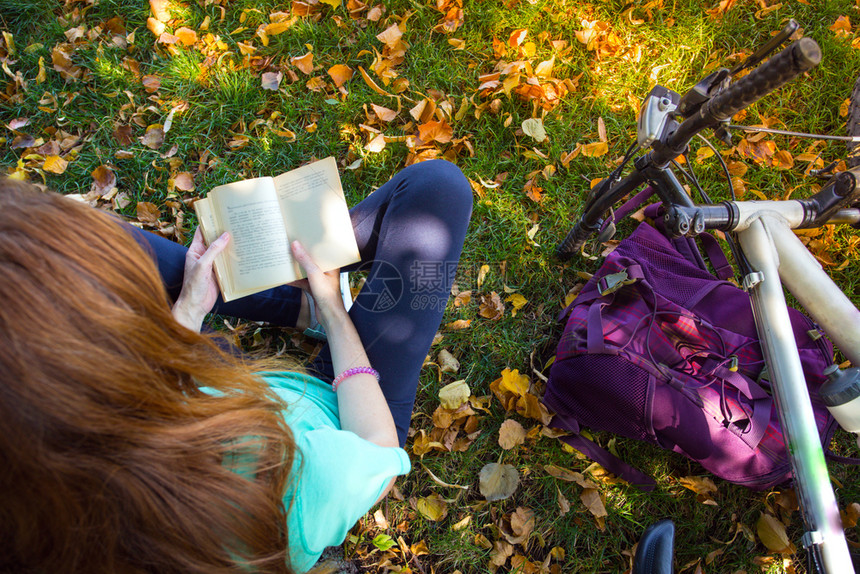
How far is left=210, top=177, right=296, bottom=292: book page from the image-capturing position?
1432 millimetres

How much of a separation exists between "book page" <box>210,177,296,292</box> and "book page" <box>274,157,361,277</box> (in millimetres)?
53

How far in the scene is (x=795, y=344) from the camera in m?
1.25

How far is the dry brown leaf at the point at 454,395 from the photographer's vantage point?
197 cm

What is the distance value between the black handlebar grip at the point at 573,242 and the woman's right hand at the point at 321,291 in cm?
104

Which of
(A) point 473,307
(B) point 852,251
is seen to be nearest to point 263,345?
(A) point 473,307

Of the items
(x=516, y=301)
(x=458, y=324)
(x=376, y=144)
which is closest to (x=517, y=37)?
(x=376, y=144)

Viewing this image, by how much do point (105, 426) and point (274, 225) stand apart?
84 cm

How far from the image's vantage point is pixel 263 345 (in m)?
2.06

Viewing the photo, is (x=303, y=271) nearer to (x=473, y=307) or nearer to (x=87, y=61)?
(x=473, y=307)

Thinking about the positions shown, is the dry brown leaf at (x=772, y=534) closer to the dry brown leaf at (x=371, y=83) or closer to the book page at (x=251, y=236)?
the book page at (x=251, y=236)

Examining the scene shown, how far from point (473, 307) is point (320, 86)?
4.41 feet

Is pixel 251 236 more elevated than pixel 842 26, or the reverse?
pixel 842 26

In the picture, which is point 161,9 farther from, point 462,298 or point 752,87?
point 752,87

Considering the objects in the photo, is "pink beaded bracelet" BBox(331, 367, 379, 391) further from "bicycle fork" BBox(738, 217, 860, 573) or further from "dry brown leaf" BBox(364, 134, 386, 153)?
"dry brown leaf" BBox(364, 134, 386, 153)
